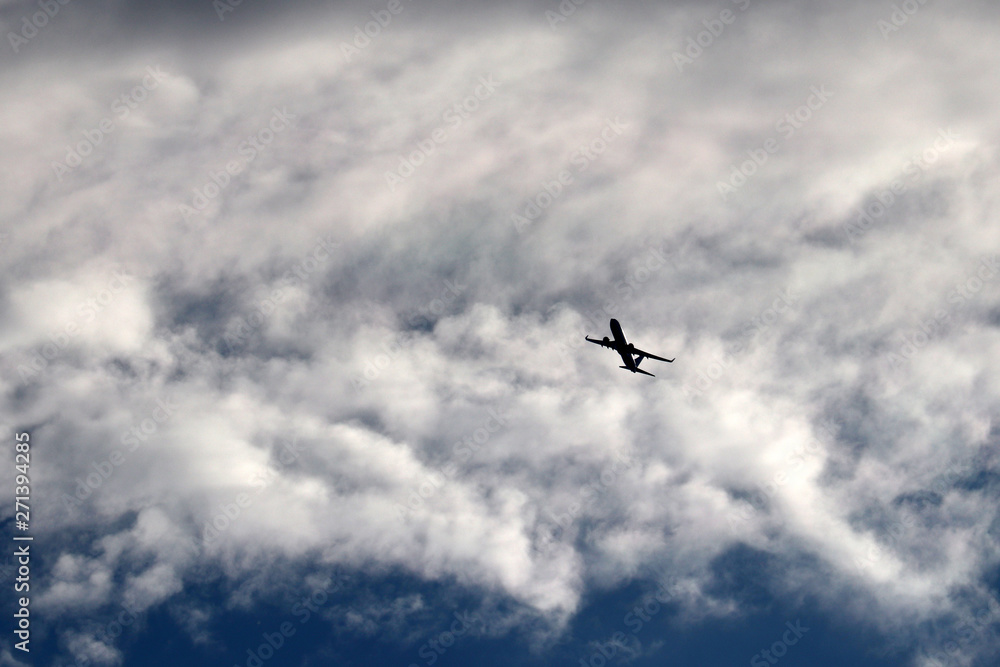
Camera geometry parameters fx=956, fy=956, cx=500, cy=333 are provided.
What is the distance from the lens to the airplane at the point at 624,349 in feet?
395

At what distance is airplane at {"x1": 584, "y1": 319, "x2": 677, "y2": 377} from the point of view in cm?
12046

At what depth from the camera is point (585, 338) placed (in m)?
118

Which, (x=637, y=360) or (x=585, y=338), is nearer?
(x=585, y=338)

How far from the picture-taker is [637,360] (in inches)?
5015

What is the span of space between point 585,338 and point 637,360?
12.4 m

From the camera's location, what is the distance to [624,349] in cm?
12244
